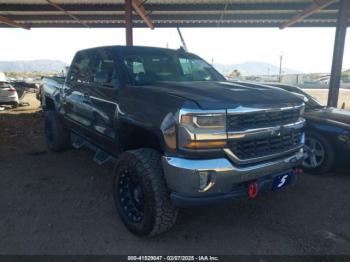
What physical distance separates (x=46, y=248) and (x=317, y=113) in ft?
15.7

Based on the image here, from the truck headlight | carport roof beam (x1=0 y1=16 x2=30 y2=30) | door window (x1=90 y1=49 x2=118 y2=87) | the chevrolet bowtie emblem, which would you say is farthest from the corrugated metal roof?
the truck headlight

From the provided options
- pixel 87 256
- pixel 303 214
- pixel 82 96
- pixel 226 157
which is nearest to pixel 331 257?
pixel 303 214

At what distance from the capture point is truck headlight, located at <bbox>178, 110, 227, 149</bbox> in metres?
2.61

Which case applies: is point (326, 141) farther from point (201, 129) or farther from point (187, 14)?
point (187, 14)

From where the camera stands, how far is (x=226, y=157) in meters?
2.70

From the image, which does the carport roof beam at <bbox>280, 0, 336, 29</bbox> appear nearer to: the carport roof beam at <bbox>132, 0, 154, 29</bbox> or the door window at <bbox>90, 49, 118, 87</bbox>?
the carport roof beam at <bbox>132, 0, 154, 29</bbox>

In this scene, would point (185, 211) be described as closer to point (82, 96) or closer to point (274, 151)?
point (274, 151)

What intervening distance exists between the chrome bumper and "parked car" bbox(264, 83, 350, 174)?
2.73 m

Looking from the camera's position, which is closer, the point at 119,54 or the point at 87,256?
the point at 87,256

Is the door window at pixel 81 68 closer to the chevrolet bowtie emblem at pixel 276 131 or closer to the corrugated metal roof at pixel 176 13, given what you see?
the chevrolet bowtie emblem at pixel 276 131

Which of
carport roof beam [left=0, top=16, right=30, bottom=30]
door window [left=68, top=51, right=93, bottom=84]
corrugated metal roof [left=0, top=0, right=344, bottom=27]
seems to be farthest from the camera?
carport roof beam [left=0, top=16, right=30, bottom=30]

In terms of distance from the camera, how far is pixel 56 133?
596 centimetres

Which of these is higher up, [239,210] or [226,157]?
[226,157]

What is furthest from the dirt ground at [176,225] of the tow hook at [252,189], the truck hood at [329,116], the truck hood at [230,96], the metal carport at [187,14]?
the metal carport at [187,14]
